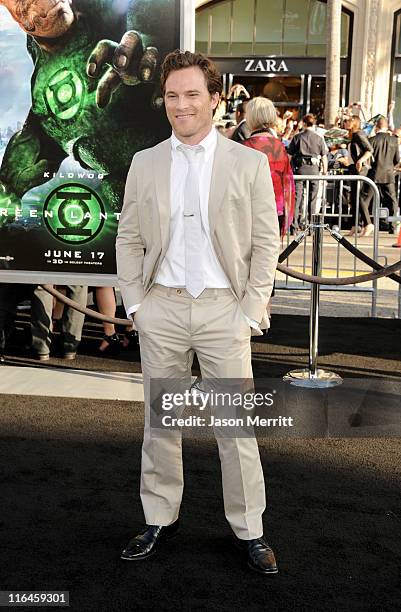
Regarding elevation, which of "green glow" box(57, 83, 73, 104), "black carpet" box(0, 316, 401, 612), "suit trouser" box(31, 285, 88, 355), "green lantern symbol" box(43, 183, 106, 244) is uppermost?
"green glow" box(57, 83, 73, 104)

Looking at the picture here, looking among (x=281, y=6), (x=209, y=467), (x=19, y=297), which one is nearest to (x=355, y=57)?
(x=281, y=6)

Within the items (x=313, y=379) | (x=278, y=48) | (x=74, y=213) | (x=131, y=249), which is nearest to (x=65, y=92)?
(x=74, y=213)

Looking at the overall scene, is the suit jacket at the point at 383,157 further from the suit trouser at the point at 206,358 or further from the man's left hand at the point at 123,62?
the suit trouser at the point at 206,358

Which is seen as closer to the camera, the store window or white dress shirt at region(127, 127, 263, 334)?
white dress shirt at region(127, 127, 263, 334)

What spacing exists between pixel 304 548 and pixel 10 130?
155 inches

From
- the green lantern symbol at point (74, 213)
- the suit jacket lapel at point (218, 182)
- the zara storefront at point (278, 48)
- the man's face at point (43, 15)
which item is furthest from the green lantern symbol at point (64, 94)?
the zara storefront at point (278, 48)

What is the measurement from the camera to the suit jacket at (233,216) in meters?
3.58

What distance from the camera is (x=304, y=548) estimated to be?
12.9 ft

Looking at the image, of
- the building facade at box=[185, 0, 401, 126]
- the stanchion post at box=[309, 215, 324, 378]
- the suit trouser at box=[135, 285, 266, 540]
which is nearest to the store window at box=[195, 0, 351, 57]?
the building facade at box=[185, 0, 401, 126]

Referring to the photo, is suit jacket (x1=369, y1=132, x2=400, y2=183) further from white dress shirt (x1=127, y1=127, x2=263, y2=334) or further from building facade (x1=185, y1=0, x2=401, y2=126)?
white dress shirt (x1=127, y1=127, x2=263, y2=334)

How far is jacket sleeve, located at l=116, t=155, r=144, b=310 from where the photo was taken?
374cm

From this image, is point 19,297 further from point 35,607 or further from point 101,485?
point 35,607

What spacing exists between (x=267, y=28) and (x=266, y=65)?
1.41 m

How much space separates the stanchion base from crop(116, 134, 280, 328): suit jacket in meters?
3.07
